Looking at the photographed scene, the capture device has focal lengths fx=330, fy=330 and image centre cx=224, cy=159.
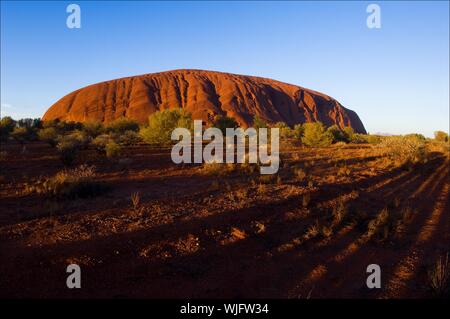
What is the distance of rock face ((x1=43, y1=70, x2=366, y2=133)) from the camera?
57969mm

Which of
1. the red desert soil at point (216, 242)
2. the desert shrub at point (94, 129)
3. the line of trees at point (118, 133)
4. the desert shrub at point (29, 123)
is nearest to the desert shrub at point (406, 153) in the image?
the red desert soil at point (216, 242)

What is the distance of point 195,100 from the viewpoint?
61.2 m

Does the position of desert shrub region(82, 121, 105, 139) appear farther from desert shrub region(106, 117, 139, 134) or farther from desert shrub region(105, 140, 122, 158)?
desert shrub region(105, 140, 122, 158)

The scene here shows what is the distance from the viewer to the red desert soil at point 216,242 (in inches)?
175

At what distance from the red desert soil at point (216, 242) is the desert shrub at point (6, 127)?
Result: 2007cm

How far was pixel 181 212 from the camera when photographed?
23.8 feet

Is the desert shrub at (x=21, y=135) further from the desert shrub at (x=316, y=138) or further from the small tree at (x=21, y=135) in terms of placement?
the desert shrub at (x=316, y=138)

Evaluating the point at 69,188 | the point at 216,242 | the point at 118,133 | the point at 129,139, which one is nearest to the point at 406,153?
the point at 216,242

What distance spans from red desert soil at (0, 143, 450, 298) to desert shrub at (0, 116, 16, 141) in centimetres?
2007

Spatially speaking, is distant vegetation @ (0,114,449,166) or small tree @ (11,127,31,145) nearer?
distant vegetation @ (0,114,449,166)

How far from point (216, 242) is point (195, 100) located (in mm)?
56999

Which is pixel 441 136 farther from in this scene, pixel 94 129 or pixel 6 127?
pixel 6 127

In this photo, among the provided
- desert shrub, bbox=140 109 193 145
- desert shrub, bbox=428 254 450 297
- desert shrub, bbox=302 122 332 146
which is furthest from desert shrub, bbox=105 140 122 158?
desert shrub, bbox=302 122 332 146

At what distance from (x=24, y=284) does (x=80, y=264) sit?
726 mm
